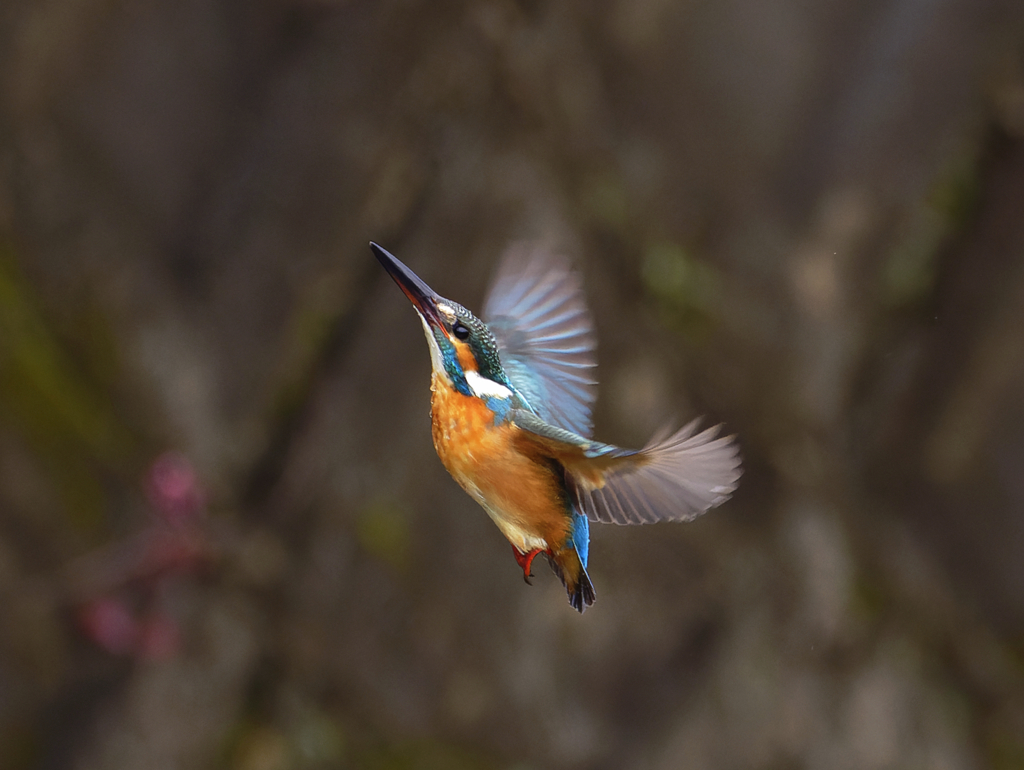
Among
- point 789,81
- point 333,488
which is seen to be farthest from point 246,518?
point 789,81

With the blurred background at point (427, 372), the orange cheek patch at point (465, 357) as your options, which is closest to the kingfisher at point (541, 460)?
the orange cheek patch at point (465, 357)

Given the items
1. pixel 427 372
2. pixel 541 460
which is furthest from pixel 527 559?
pixel 427 372

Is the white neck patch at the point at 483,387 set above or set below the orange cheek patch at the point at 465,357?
below

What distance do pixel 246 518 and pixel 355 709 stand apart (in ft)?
0.81

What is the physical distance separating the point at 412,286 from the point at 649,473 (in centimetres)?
7

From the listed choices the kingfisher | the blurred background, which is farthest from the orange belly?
the blurred background

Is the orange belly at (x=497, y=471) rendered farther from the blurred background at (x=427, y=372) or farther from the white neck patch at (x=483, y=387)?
the blurred background at (x=427, y=372)

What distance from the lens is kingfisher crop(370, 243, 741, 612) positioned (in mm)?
186

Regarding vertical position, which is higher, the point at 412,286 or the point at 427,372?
the point at 412,286

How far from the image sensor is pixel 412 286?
22cm

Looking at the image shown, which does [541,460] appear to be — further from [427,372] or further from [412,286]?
[427,372]

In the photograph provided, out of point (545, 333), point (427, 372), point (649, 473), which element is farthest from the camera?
point (427, 372)

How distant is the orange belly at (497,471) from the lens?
0.22 metres

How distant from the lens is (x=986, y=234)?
928 millimetres
